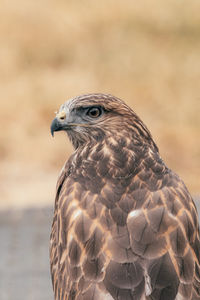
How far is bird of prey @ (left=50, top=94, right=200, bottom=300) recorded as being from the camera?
4.18 metres

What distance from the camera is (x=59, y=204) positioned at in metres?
4.71

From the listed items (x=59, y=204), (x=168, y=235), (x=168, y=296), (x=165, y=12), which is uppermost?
(x=165, y=12)

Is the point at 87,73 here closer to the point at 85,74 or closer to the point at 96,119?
the point at 85,74

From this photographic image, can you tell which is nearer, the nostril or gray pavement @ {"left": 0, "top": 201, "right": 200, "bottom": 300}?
the nostril

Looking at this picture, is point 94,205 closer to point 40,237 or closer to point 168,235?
point 168,235

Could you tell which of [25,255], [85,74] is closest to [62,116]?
[25,255]

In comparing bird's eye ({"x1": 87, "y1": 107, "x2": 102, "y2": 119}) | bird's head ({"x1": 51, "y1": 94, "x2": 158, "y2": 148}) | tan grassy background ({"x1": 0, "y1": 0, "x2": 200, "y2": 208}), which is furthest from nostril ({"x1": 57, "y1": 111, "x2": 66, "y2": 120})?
tan grassy background ({"x1": 0, "y1": 0, "x2": 200, "y2": 208})

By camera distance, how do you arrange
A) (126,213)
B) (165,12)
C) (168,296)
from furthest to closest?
(165,12)
(126,213)
(168,296)

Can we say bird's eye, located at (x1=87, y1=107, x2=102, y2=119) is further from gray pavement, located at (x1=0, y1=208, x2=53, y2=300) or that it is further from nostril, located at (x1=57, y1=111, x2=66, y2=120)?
gray pavement, located at (x1=0, y1=208, x2=53, y2=300)

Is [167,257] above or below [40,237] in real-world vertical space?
below

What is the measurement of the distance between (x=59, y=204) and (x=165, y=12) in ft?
42.5

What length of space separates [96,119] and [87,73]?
10.3m

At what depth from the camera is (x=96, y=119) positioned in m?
4.96

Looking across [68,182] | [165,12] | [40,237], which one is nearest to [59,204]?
[68,182]
